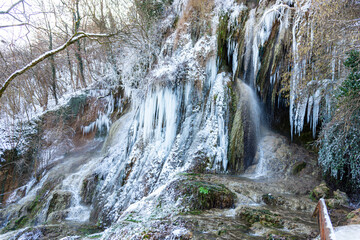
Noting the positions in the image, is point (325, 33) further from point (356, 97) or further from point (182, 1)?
point (182, 1)

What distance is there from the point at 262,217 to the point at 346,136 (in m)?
3.01

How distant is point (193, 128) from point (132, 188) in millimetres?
2867

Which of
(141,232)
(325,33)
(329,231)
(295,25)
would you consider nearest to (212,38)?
(295,25)

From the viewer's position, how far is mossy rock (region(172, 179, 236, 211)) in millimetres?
4574

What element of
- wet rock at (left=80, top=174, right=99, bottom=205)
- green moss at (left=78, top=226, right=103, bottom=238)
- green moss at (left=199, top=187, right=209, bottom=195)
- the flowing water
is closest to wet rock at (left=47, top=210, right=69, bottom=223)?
the flowing water

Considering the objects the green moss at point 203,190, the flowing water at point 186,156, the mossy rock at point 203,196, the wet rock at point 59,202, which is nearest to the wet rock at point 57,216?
the flowing water at point 186,156

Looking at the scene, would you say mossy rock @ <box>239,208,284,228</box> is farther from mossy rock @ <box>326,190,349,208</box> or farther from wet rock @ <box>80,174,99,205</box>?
wet rock @ <box>80,174,99,205</box>

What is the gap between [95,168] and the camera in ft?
33.7

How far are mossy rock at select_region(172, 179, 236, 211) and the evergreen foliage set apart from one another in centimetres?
274

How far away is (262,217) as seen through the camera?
3.96 meters

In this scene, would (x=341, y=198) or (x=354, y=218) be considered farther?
(x=341, y=198)

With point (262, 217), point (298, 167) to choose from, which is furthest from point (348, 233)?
point (298, 167)

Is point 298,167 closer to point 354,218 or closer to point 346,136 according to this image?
point 346,136

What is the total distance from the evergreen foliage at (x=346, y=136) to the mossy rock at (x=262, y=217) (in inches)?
92.9
